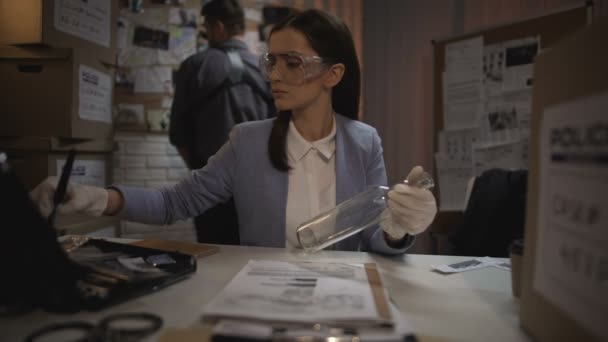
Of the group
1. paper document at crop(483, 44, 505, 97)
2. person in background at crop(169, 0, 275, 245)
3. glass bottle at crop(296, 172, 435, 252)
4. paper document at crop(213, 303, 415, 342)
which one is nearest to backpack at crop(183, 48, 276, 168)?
person in background at crop(169, 0, 275, 245)

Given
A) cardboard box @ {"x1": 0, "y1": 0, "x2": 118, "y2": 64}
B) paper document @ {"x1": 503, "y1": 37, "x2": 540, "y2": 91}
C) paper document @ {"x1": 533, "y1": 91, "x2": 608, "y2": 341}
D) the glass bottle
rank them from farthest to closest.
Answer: paper document @ {"x1": 503, "y1": 37, "x2": 540, "y2": 91} → cardboard box @ {"x1": 0, "y1": 0, "x2": 118, "y2": 64} → the glass bottle → paper document @ {"x1": 533, "y1": 91, "x2": 608, "y2": 341}

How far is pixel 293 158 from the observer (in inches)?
50.1

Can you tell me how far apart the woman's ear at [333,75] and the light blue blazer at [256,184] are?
0.13 metres

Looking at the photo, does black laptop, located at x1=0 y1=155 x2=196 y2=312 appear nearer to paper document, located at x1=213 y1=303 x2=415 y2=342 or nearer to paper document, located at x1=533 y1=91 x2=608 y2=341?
paper document, located at x1=213 y1=303 x2=415 y2=342

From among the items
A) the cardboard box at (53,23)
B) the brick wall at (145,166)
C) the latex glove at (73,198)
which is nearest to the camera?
the latex glove at (73,198)

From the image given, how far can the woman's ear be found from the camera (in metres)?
1.27

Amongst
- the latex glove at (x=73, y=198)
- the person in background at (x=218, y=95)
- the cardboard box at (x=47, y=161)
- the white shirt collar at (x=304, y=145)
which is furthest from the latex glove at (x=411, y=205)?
the cardboard box at (x=47, y=161)

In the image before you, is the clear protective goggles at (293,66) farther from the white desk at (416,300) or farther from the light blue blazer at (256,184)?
the white desk at (416,300)

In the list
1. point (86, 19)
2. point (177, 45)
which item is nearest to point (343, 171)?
point (86, 19)

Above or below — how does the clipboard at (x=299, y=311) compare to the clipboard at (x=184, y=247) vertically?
above

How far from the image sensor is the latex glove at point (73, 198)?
2.76ft

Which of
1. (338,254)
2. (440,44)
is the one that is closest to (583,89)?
(338,254)

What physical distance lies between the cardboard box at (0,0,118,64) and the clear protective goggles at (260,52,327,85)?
100cm

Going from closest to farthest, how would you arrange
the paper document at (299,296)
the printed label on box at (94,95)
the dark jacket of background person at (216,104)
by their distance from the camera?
the paper document at (299,296)
the printed label on box at (94,95)
the dark jacket of background person at (216,104)
